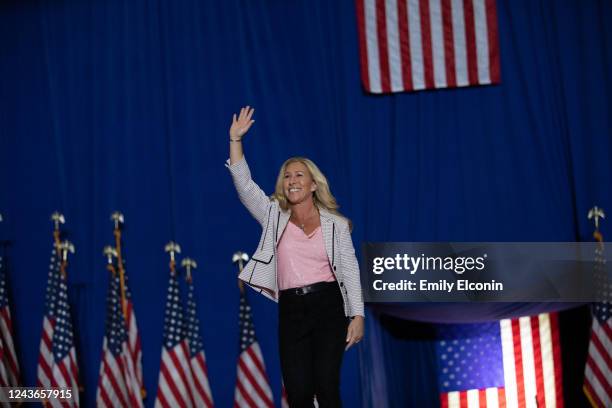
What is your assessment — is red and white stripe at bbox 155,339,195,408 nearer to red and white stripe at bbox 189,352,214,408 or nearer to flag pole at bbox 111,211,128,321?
red and white stripe at bbox 189,352,214,408

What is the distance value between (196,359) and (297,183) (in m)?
2.38

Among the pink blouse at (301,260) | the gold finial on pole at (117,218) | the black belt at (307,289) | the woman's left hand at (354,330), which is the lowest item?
the woman's left hand at (354,330)

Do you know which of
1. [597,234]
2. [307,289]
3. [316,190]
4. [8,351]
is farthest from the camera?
[8,351]

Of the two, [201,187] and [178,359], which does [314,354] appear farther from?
[201,187]

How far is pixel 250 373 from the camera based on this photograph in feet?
17.7

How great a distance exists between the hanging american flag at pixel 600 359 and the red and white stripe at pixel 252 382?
2051 mm

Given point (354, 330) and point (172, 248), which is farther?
point (172, 248)

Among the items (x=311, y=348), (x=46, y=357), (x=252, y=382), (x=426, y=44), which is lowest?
(x=252, y=382)

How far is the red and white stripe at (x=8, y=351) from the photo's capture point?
18.6 ft

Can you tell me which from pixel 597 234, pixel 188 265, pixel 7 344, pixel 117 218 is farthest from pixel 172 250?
pixel 597 234

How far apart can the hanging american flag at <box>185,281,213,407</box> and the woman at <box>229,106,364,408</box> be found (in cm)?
214

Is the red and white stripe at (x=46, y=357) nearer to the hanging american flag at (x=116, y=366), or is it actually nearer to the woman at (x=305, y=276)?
the hanging american flag at (x=116, y=366)

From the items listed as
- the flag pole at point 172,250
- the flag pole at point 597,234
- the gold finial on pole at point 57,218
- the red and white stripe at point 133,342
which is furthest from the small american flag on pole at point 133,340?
the flag pole at point 597,234

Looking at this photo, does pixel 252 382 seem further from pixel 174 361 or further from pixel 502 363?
pixel 502 363
